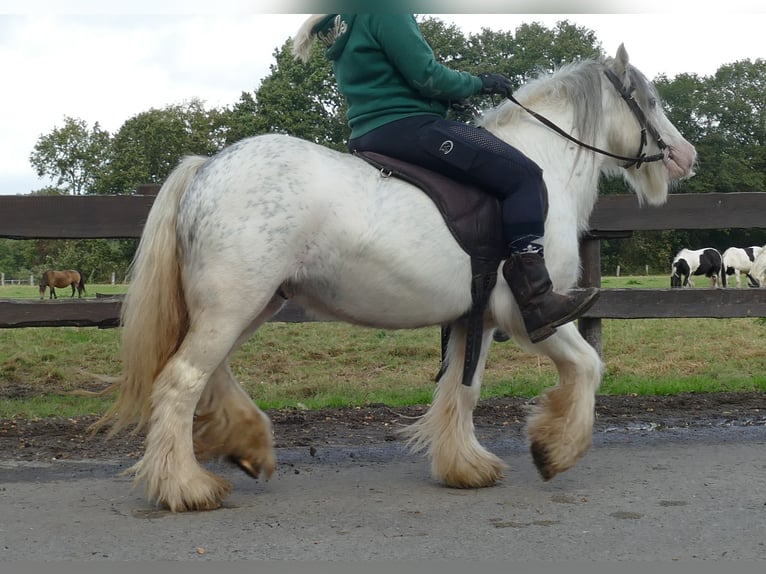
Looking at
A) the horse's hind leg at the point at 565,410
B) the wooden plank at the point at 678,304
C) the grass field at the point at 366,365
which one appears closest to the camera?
the horse's hind leg at the point at 565,410

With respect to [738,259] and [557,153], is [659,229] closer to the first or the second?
[557,153]

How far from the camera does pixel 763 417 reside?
701 cm

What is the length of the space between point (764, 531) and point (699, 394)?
4.40m

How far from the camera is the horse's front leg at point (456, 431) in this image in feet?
16.2

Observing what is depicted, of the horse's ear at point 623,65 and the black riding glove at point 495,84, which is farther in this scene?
the horse's ear at point 623,65

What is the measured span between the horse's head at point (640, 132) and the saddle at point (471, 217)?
4.08 ft

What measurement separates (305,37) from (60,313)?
3569 mm

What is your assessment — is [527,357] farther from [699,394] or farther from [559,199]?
[559,199]

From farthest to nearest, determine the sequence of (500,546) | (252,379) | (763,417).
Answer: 1. (252,379)
2. (763,417)
3. (500,546)

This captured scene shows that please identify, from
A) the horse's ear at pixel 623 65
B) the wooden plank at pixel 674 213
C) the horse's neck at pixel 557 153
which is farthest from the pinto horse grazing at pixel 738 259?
the horse's neck at pixel 557 153

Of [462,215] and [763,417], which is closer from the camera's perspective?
[462,215]

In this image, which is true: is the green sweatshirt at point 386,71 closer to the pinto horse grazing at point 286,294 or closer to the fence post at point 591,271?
the pinto horse grazing at point 286,294

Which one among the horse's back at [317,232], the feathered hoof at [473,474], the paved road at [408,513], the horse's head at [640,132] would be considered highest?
the horse's head at [640,132]

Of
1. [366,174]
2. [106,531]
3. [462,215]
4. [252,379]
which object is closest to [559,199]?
[462,215]
